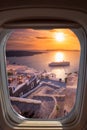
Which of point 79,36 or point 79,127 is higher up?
point 79,36

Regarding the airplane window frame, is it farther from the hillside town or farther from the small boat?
the small boat

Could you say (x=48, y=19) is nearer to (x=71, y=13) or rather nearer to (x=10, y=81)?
(x=71, y=13)

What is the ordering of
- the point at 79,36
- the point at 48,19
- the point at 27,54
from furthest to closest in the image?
the point at 27,54, the point at 79,36, the point at 48,19

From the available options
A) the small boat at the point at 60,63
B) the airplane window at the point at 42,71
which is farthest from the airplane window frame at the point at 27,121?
the small boat at the point at 60,63

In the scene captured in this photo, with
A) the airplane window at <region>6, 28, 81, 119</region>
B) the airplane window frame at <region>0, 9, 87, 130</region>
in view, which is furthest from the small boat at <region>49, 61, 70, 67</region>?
the airplane window frame at <region>0, 9, 87, 130</region>

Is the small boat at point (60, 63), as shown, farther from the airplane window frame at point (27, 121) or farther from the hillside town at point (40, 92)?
the airplane window frame at point (27, 121)

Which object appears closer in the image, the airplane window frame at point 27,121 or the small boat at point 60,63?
the airplane window frame at point 27,121

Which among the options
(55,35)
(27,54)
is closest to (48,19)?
(55,35)

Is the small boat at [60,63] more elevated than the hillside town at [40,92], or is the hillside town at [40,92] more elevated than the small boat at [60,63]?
the small boat at [60,63]

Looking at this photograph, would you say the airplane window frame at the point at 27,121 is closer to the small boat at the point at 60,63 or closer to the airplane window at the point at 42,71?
the airplane window at the point at 42,71
